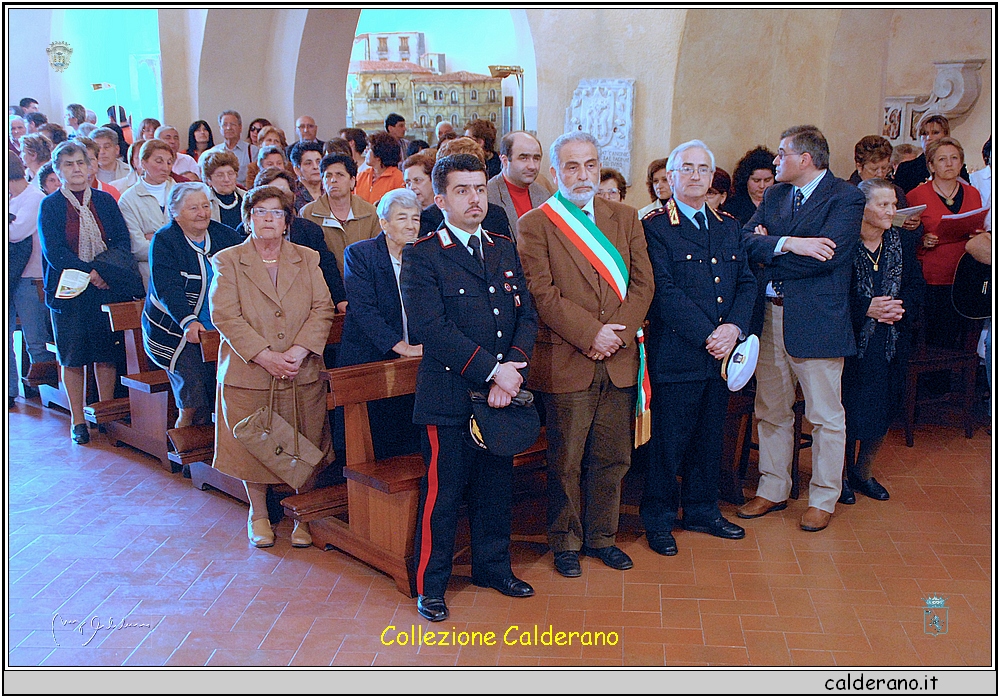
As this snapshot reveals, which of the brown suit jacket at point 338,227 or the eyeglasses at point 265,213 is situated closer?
the eyeglasses at point 265,213

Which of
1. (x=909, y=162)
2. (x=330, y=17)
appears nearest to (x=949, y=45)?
(x=909, y=162)

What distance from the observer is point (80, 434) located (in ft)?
19.6

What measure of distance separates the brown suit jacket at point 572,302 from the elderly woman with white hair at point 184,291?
6.12 feet

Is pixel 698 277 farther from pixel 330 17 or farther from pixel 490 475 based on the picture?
pixel 330 17

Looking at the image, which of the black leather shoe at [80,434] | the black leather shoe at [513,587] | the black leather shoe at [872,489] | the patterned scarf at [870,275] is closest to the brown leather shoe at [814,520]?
the black leather shoe at [872,489]

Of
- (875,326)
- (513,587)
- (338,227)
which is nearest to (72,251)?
(338,227)

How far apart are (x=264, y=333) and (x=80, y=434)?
2.27 m

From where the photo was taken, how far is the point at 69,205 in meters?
5.72

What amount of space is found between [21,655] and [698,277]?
10.1ft

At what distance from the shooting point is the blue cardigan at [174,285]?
198 inches

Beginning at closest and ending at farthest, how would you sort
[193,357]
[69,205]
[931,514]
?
1. [931,514]
2. [193,357]
3. [69,205]

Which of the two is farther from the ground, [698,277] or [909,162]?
[909,162]

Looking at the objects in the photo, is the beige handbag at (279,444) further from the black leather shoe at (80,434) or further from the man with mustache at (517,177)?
the black leather shoe at (80,434)

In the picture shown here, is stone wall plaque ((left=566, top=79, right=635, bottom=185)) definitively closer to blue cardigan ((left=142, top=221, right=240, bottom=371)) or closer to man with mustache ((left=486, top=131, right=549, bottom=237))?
man with mustache ((left=486, top=131, right=549, bottom=237))
